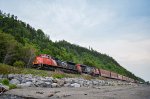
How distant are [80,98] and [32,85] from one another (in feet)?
28.9

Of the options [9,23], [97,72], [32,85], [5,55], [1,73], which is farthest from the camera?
[9,23]

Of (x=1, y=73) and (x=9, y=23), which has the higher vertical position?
(x=9, y=23)

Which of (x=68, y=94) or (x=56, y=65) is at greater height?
(x=56, y=65)

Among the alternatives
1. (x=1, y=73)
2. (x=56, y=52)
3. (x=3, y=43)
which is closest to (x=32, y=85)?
(x=1, y=73)

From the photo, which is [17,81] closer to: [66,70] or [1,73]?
[1,73]

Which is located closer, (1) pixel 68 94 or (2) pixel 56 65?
(1) pixel 68 94

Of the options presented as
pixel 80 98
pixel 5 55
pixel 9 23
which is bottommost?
pixel 80 98

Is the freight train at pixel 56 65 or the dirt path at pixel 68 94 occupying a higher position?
the freight train at pixel 56 65

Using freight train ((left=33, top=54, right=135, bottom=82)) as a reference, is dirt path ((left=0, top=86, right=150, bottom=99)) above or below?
below

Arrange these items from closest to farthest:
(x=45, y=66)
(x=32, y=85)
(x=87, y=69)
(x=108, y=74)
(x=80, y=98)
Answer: (x=80, y=98) < (x=32, y=85) < (x=45, y=66) < (x=87, y=69) < (x=108, y=74)

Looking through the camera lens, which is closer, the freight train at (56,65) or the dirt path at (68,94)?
the dirt path at (68,94)

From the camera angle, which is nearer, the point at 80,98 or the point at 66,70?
the point at 80,98

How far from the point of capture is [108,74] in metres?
77.8

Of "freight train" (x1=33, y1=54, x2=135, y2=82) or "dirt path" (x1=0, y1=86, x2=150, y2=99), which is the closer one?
"dirt path" (x1=0, y1=86, x2=150, y2=99)
